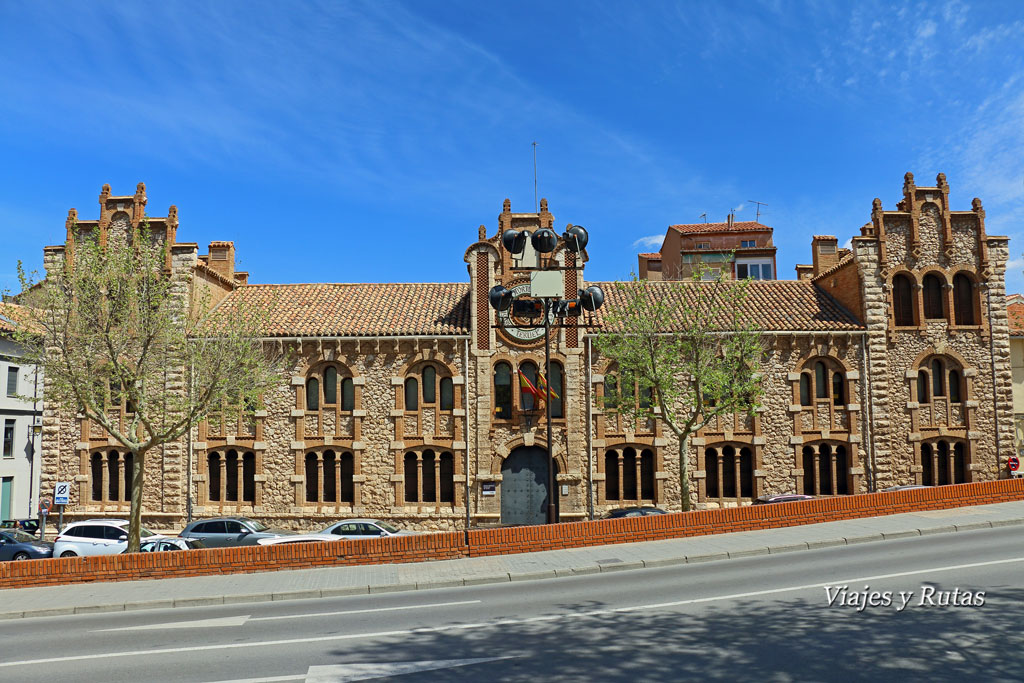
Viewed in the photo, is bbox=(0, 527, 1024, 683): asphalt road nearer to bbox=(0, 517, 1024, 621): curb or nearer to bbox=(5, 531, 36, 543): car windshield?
bbox=(0, 517, 1024, 621): curb

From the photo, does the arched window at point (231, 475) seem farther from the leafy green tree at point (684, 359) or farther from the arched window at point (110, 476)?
the leafy green tree at point (684, 359)

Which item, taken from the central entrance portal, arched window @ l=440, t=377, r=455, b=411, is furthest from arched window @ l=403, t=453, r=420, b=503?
Answer: the central entrance portal

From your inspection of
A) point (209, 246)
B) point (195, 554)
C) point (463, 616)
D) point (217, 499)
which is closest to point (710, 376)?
point (463, 616)

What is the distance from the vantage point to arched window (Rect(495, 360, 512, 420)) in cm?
3164

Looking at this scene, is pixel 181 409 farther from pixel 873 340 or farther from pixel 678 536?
pixel 873 340

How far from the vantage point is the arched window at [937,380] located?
32.5 m

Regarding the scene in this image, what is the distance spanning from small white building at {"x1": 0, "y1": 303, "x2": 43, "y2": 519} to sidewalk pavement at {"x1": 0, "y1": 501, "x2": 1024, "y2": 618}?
27231mm

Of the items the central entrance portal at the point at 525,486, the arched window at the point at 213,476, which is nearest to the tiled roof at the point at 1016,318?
the central entrance portal at the point at 525,486

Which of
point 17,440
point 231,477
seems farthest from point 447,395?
point 17,440

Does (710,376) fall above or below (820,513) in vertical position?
above

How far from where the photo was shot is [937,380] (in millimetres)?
32625

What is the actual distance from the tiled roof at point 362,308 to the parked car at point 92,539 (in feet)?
31.1

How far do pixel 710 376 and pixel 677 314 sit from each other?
7.52 m

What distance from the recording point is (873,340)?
3216 cm
